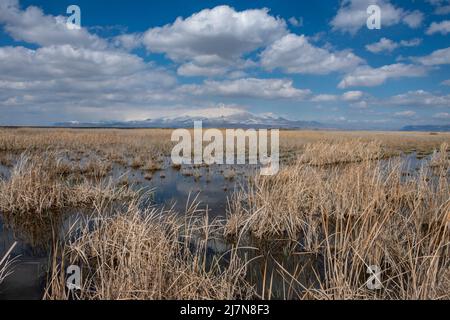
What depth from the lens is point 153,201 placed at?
1105cm

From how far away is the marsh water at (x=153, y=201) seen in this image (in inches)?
207

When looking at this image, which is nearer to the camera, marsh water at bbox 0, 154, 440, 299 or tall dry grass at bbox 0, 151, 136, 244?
marsh water at bbox 0, 154, 440, 299

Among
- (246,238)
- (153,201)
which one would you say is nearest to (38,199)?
(153,201)

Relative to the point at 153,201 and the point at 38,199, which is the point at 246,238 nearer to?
the point at 153,201

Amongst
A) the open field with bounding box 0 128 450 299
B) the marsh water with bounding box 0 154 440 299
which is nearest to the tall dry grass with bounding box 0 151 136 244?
the open field with bounding box 0 128 450 299

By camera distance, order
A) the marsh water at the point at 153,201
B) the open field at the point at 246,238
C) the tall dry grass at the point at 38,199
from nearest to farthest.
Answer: the open field at the point at 246,238, the marsh water at the point at 153,201, the tall dry grass at the point at 38,199

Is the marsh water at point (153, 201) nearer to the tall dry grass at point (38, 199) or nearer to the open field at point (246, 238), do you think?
the open field at point (246, 238)

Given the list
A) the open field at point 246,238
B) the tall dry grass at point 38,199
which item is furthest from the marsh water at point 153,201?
the tall dry grass at point 38,199

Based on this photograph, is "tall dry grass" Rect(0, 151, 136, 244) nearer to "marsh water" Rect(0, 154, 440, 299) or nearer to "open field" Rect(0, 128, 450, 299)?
"open field" Rect(0, 128, 450, 299)

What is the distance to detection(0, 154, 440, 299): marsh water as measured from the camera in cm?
525

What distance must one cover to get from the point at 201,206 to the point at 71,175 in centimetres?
791

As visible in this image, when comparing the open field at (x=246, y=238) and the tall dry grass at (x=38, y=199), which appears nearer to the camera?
A: the open field at (x=246, y=238)
